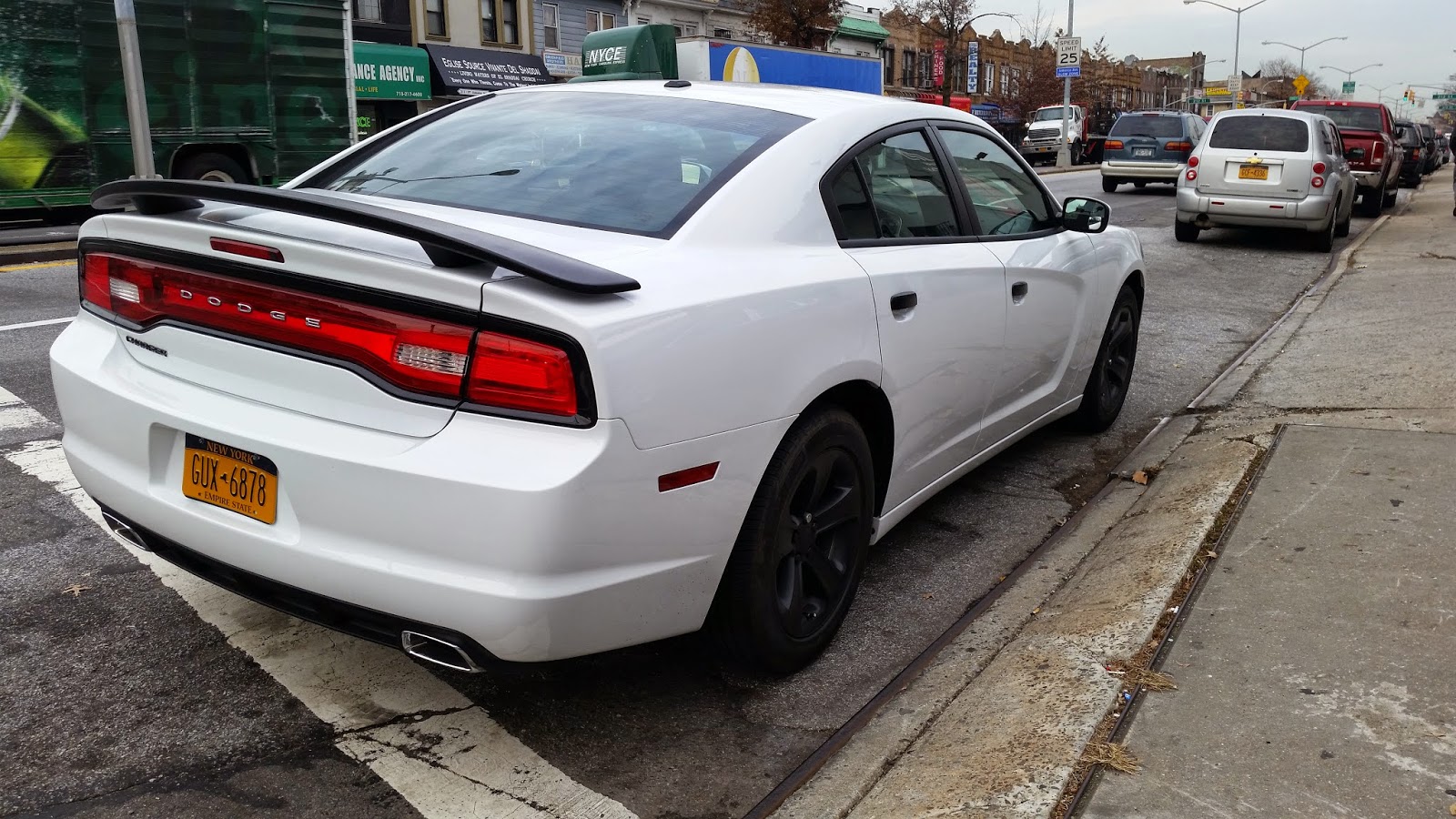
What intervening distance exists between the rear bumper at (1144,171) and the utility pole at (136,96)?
1815cm

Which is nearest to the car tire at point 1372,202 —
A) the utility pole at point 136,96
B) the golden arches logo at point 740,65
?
the golden arches logo at point 740,65

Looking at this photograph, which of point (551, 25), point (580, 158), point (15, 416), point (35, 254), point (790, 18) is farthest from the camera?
point (790, 18)

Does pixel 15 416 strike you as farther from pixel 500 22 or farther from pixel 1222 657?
pixel 500 22

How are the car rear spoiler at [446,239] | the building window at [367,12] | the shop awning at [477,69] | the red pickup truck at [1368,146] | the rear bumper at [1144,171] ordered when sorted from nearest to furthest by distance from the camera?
the car rear spoiler at [446,239]
the red pickup truck at [1368,146]
the rear bumper at [1144,171]
the building window at [367,12]
the shop awning at [477,69]

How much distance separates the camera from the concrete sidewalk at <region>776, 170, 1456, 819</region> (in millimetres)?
2492

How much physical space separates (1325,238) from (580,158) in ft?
43.1

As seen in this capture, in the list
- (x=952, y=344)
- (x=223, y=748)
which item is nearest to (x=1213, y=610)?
(x=952, y=344)

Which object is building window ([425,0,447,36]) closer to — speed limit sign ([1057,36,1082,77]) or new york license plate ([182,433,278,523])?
speed limit sign ([1057,36,1082,77])

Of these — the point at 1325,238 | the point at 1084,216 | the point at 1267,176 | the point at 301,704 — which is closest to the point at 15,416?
the point at 301,704

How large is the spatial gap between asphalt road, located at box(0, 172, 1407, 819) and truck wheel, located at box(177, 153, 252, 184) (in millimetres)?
10724

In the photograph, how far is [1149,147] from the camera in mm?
23531

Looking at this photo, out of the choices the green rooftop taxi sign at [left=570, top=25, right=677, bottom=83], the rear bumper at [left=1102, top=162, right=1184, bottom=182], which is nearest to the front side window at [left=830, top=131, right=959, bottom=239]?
the green rooftop taxi sign at [left=570, top=25, right=677, bottom=83]

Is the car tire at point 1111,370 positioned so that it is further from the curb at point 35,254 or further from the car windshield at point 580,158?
the curb at point 35,254

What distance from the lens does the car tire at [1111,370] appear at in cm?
550
